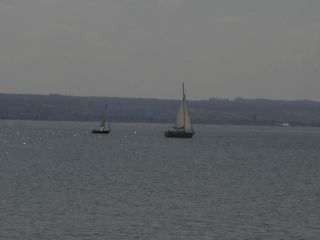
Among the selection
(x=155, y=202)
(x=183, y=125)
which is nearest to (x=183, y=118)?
(x=183, y=125)

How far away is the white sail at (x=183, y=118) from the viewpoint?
545 feet

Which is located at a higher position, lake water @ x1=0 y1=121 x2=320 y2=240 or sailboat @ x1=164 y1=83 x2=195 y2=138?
sailboat @ x1=164 y1=83 x2=195 y2=138

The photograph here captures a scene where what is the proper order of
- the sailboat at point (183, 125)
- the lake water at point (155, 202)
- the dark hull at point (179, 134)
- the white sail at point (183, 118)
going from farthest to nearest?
the dark hull at point (179, 134)
the sailboat at point (183, 125)
the white sail at point (183, 118)
the lake water at point (155, 202)

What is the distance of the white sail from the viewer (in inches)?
6545

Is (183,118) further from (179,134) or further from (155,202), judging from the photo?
(155,202)

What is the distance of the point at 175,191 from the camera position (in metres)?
67.8

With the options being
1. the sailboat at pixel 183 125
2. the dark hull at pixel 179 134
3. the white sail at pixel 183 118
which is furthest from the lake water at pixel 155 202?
the dark hull at pixel 179 134

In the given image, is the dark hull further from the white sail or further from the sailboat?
the white sail

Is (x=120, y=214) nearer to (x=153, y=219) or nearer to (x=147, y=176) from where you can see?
(x=153, y=219)

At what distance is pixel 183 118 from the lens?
172 meters

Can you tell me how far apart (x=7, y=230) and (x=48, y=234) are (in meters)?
2.19

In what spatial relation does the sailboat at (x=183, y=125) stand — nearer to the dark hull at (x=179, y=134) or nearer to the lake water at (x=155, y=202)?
the dark hull at (x=179, y=134)

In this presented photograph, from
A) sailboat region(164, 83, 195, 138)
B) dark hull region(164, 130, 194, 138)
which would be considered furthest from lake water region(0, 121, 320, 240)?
dark hull region(164, 130, 194, 138)

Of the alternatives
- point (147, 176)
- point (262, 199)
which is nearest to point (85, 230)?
point (262, 199)
